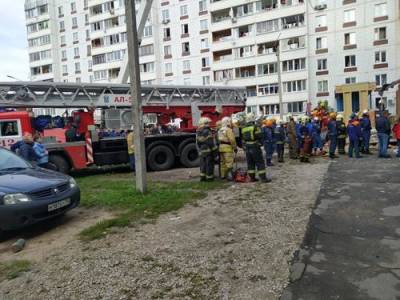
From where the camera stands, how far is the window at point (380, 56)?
133ft

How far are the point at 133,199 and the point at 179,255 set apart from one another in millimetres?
3565

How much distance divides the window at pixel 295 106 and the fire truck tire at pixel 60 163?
3481cm

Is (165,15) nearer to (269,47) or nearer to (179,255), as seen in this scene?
(269,47)

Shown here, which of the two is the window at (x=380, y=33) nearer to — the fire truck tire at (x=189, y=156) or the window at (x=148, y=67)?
the window at (x=148, y=67)

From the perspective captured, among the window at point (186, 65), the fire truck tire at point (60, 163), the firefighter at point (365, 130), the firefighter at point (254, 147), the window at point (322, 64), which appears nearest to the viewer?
the firefighter at point (254, 147)

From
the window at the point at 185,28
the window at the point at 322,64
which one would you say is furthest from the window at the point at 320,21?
the window at the point at 185,28

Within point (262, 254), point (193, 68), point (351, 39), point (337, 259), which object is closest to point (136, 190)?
point (262, 254)

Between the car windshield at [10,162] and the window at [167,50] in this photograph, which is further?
the window at [167,50]

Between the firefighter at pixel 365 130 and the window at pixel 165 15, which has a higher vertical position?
the window at pixel 165 15

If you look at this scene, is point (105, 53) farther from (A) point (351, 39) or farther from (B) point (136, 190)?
(B) point (136, 190)

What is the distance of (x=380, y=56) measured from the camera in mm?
40688

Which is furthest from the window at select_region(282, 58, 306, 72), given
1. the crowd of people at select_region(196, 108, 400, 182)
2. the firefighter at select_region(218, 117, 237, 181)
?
the firefighter at select_region(218, 117, 237, 181)

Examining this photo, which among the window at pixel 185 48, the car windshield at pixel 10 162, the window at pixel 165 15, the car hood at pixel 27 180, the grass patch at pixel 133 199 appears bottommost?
the grass patch at pixel 133 199

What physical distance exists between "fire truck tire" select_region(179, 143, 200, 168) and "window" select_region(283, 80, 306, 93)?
1253 inches
